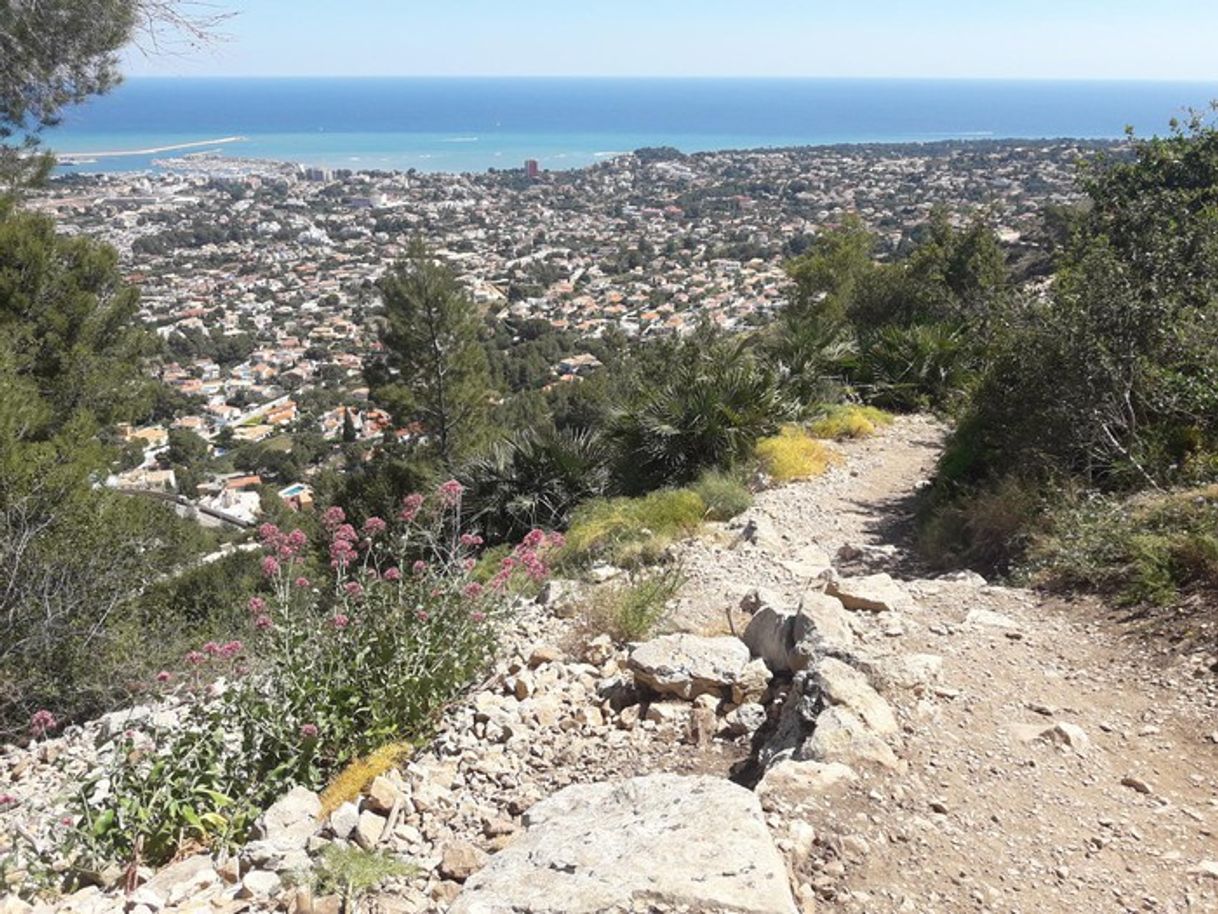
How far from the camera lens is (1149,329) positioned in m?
5.49

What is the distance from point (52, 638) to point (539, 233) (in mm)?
80282

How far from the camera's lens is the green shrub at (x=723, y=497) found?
6.86 m

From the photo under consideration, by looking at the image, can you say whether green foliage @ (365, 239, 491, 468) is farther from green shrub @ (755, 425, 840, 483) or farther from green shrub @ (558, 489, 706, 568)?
green shrub @ (558, 489, 706, 568)

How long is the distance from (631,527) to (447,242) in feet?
229

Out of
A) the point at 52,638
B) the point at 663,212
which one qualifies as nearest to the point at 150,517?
the point at 52,638

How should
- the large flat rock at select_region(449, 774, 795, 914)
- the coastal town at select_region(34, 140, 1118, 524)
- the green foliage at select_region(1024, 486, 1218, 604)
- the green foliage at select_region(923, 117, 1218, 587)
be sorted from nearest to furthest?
1. the large flat rock at select_region(449, 774, 795, 914)
2. the green foliage at select_region(1024, 486, 1218, 604)
3. the green foliage at select_region(923, 117, 1218, 587)
4. the coastal town at select_region(34, 140, 1118, 524)

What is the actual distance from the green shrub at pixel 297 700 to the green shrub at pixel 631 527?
2.06 m

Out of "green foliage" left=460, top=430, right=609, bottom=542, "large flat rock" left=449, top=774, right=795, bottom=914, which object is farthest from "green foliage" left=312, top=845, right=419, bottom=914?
"green foliage" left=460, top=430, right=609, bottom=542

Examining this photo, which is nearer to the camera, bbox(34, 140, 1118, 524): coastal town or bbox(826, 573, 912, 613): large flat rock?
bbox(826, 573, 912, 613): large flat rock

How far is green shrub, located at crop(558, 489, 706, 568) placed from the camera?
19.1 feet

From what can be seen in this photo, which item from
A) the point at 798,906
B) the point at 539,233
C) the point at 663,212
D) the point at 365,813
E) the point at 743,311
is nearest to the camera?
the point at 798,906

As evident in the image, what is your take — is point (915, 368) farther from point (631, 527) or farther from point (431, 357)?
point (431, 357)

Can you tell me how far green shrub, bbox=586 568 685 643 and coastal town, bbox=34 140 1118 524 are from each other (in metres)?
12.8

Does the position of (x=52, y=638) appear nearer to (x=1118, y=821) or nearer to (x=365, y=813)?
(x=365, y=813)
